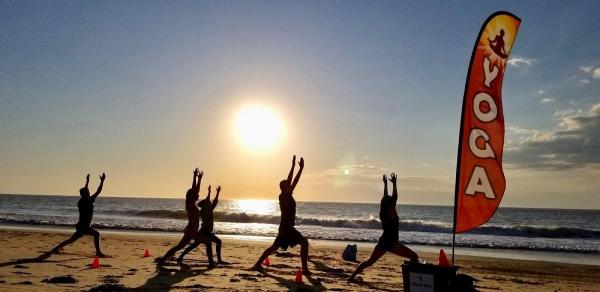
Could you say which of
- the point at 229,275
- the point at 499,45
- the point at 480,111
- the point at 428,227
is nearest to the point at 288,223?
the point at 229,275

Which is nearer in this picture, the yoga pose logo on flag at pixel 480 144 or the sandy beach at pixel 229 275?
the yoga pose logo on flag at pixel 480 144

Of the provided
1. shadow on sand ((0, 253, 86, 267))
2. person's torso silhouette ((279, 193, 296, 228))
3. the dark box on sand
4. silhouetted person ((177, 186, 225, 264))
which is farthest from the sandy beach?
the dark box on sand

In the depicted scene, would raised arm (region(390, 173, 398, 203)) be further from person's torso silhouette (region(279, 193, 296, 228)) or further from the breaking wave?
the breaking wave

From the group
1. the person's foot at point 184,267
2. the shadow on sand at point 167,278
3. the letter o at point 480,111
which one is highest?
the letter o at point 480,111

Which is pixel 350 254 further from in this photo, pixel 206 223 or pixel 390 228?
pixel 390 228

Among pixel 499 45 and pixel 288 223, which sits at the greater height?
pixel 499 45

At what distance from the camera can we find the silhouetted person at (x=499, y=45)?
6.73 m

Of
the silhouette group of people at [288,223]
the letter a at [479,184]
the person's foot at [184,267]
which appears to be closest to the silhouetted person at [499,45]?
the letter a at [479,184]

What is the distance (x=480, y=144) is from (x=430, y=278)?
2052 mm

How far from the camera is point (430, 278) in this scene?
583 cm

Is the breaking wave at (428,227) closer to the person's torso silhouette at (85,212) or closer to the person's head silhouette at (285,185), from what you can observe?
the person's torso silhouette at (85,212)

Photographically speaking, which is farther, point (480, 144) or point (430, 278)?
point (480, 144)

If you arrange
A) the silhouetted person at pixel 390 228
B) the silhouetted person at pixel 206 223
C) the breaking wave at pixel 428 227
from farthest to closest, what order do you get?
the breaking wave at pixel 428 227 < the silhouetted person at pixel 206 223 < the silhouetted person at pixel 390 228

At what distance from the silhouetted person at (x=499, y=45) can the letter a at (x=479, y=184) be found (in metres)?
1.78
